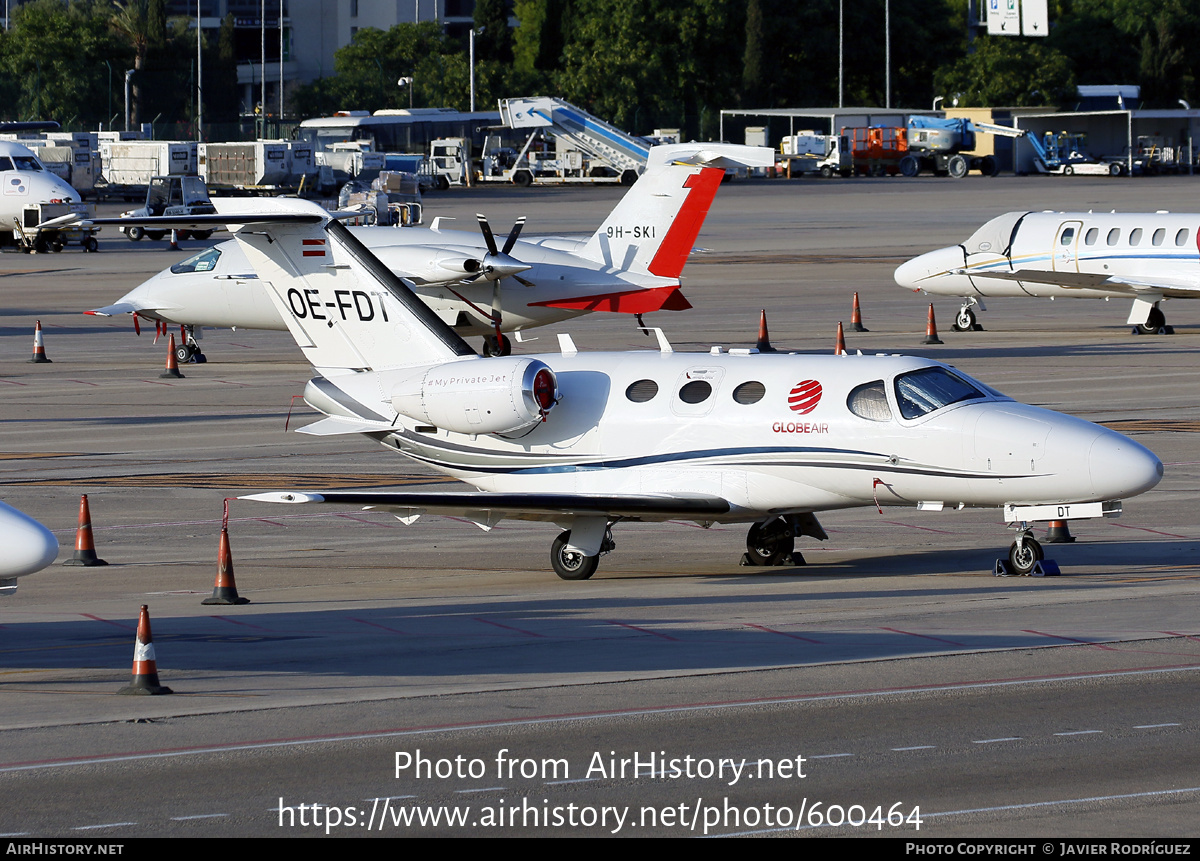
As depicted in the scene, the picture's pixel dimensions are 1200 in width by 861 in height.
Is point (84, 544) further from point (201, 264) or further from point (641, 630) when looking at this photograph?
point (201, 264)

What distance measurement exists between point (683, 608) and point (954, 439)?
3787mm

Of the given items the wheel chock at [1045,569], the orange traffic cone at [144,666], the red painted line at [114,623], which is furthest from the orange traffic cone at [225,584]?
the wheel chock at [1045,569]

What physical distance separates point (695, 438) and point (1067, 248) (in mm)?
27588

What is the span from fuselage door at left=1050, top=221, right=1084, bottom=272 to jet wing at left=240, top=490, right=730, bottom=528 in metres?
27.8

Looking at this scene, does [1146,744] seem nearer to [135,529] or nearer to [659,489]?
[659,489]

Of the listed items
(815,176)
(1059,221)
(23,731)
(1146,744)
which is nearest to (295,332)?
(23,731)

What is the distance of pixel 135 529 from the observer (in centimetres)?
2358

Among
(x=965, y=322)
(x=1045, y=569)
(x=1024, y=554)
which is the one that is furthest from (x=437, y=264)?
(x=1045, y=569)

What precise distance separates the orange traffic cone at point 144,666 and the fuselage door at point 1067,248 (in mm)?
35355

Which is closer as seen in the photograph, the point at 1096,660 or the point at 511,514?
the point at 1096,660

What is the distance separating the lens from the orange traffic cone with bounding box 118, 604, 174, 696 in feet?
46.5

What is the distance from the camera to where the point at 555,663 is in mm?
15578

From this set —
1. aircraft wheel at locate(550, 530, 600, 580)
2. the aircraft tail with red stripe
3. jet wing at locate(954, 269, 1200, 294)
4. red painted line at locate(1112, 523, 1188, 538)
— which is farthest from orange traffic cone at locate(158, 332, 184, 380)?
red painted line at locate(1112, 523, 1188, 538)

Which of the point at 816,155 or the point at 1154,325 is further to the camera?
the point at 816,155
